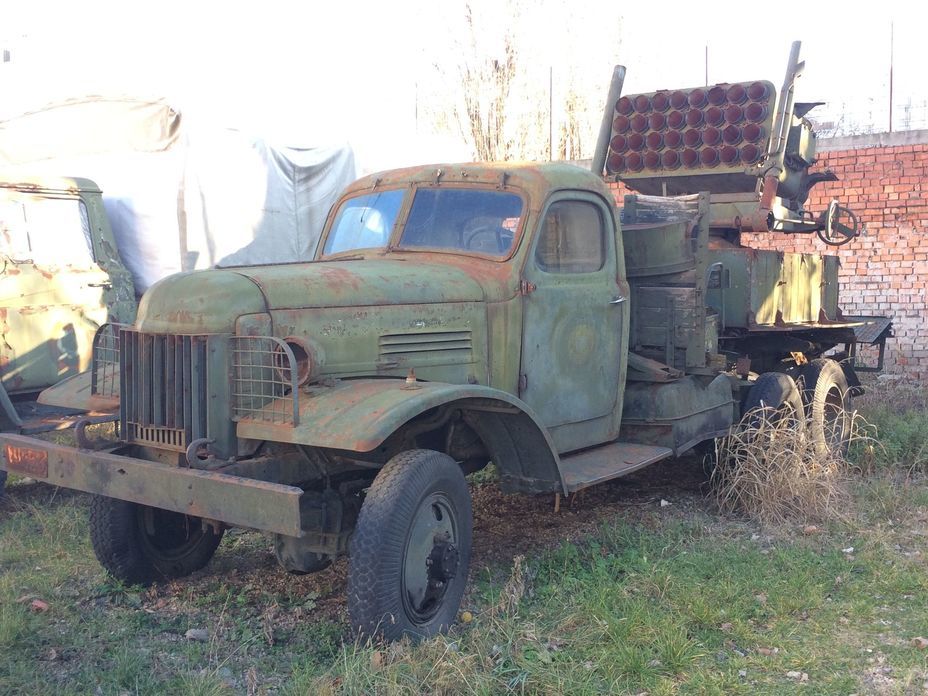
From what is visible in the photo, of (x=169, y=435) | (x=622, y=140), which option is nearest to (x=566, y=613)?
(x=169, y=435)

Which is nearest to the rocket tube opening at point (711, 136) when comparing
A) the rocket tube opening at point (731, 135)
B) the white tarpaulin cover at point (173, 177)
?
the rocket tube opening at point (731, 135)

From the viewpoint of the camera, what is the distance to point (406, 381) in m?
3.87

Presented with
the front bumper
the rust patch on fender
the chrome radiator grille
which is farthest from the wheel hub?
the rust patch on fender

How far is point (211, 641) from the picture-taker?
383 centimetres

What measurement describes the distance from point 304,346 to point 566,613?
158 cm

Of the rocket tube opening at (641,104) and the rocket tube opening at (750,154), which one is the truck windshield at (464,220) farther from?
the rocket tube opening at (641,104)

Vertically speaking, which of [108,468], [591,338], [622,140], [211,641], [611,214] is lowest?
[211,641]

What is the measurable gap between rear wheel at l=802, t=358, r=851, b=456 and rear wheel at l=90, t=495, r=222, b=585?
401cm

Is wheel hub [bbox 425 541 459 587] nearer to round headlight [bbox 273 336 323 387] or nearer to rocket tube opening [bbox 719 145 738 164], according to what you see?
round headlight [bbox 273 336 323 387]

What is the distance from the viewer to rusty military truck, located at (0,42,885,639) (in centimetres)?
363

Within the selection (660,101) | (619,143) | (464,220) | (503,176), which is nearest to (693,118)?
(660,101)

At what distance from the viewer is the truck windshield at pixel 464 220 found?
4.78 metres

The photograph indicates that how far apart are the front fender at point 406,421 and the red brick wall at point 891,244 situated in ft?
22.3

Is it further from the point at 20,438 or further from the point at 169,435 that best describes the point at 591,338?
the point at 20,438
